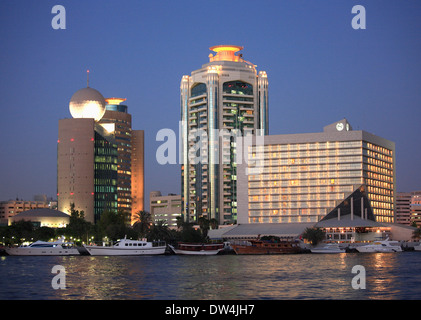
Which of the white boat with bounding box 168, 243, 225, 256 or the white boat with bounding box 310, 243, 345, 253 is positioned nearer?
the white boat with bounding box 168, 243, 225, 256

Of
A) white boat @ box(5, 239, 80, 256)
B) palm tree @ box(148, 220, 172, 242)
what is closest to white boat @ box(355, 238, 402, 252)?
palm tree @ box(148, 220, 172, 242)

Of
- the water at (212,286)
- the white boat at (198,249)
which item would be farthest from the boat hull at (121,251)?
the water at (212,286)

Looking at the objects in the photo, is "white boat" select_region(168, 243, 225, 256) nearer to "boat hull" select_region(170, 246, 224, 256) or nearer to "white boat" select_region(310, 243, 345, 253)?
"boat hull" select_region(170, 246, 224, 256)

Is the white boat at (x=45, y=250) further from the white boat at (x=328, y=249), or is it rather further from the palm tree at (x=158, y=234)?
the white boat at (x=328, y=249)

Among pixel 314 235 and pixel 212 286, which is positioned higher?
pixel 314 235

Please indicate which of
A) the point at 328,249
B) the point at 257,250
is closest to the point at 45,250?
the point at 257,250

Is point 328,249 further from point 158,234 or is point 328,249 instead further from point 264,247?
point 158,234

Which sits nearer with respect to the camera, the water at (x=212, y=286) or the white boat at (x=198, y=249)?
the water at (x=212, y=286)

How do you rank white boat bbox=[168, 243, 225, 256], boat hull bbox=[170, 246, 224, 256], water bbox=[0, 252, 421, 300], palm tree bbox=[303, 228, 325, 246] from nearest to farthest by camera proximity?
water bbox=[0, 252, 421, 300], boat hull bbox=[170, 246, 224, 256], white boat bbox=[168, 243, 225, 256], palm tree bbox=[303, 228, 325, 246]

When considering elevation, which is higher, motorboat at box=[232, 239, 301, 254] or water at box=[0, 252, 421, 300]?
water at box=[0, 252, 421, 300]

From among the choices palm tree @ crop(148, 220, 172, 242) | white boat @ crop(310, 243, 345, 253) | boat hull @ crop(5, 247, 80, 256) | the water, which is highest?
palm tree @ crop(148, 220, 172, 242)

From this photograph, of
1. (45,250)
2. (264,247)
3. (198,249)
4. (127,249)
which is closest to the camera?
(127,249)
